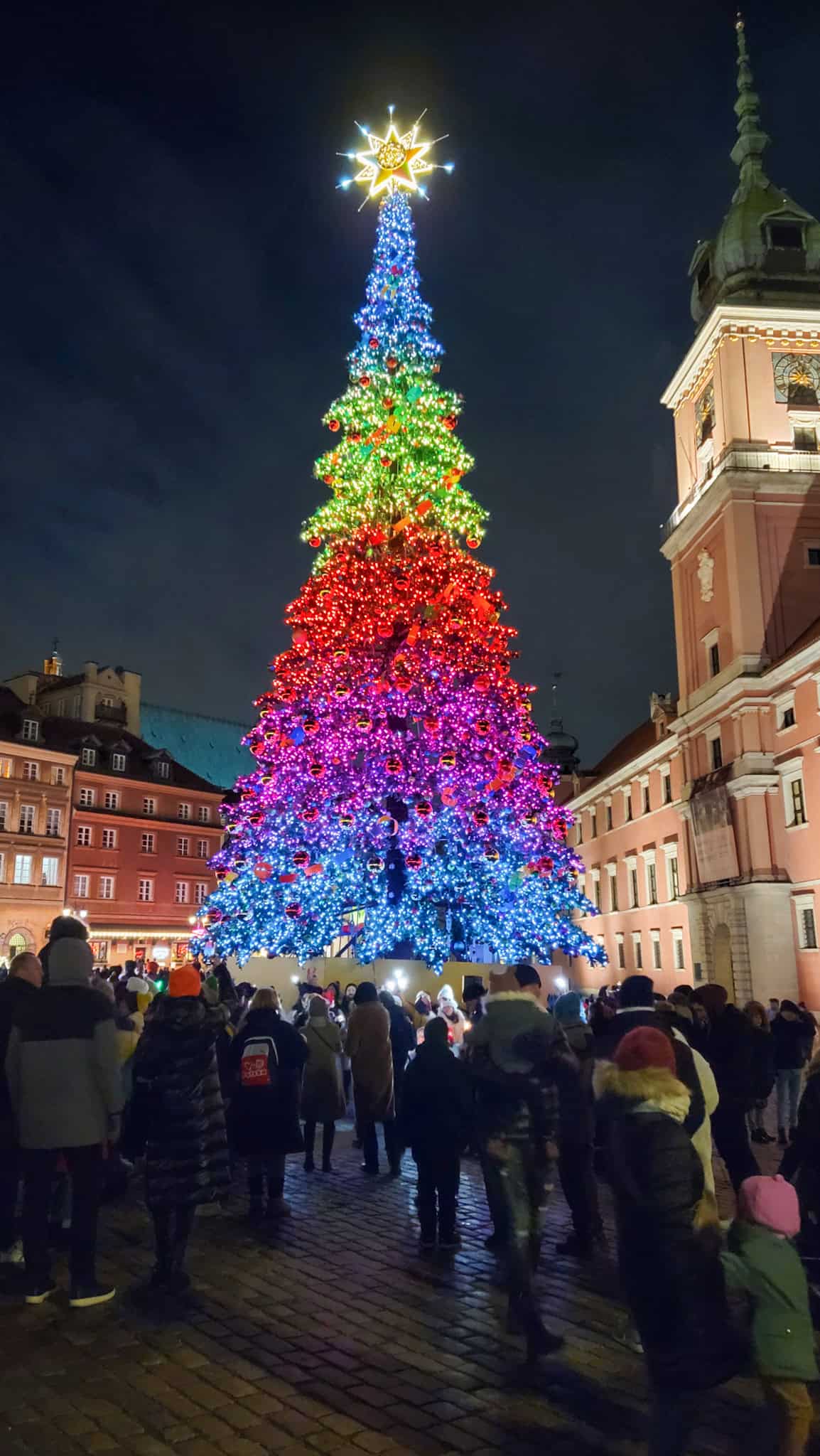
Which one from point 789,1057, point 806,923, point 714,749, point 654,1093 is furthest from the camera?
point 714,749

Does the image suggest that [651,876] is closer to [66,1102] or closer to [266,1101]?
[266,1101]

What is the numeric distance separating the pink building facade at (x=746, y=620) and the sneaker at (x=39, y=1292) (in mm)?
28731

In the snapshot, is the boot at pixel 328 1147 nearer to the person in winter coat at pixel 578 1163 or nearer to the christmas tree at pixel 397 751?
the person in winter coat at pixel 578 1163

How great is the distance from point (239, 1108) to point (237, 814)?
14.8 m

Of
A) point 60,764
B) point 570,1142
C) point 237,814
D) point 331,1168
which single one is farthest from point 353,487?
point 60,764

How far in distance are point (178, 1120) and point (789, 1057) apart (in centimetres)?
895

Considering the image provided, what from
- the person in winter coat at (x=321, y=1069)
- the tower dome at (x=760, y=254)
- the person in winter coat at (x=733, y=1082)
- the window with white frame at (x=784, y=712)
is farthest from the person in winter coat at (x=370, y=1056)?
the tower dome at (x=760, y=254)

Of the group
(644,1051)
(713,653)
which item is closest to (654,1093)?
(644,1051)

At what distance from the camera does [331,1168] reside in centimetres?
1089

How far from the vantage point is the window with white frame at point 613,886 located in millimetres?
52562

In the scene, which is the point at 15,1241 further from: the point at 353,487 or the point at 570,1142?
the point at 353,487

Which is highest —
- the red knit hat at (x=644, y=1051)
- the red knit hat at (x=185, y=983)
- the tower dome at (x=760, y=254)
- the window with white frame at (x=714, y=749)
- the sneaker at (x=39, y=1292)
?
the tower dome at (x=760, y=254)

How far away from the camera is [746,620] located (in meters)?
36.2

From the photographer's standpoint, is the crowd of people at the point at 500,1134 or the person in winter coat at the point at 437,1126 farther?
the person in winter coat at the point at 437,1126
